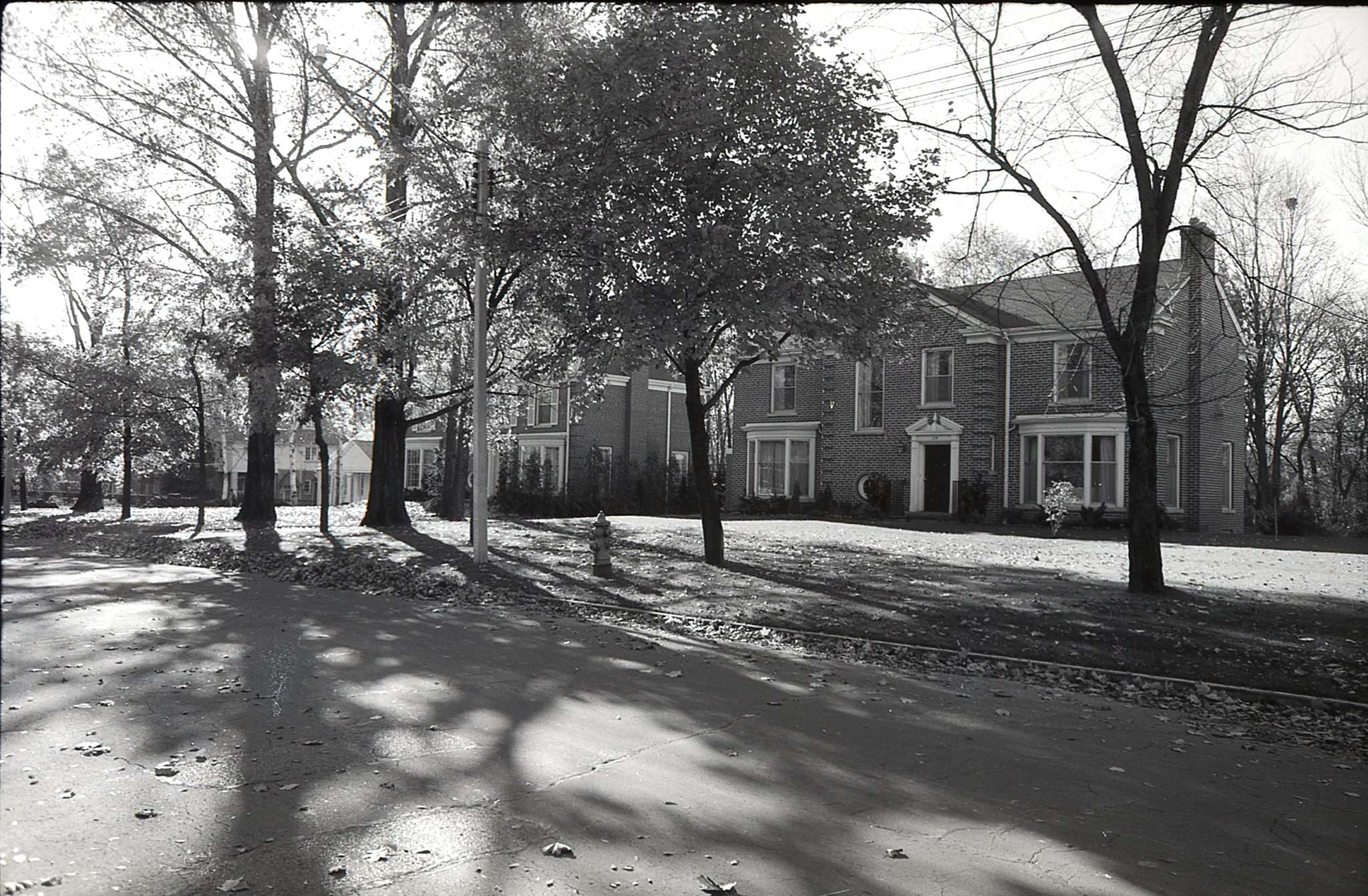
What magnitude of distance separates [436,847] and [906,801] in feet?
8.19

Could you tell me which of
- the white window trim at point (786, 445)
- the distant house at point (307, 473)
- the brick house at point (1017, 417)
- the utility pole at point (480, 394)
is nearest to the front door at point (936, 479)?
the brick house at point (1017, 417)

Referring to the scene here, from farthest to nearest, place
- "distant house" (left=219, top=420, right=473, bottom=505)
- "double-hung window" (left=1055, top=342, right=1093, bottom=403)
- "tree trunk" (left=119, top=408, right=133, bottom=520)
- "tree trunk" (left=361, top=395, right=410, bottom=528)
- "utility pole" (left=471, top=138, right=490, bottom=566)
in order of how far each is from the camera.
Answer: "distant house" (left=219, top=420, right=473, bottom=505) → "tree trunk" (left=119, top=408, right=133, bottom=520) → "double-hung window" (left=1055, top=342, right=1093, bottom=403) → "tree trunk" (left=361, top=395, right=410, bottom=528) → "utility pole" (left=471, top=138, right=490, bottom=566)

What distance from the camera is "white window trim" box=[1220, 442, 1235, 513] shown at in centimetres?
3095

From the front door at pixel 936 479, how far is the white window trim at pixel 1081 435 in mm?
2249

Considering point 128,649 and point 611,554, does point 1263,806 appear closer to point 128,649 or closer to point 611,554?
point 128,649

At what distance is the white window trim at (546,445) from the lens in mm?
39969

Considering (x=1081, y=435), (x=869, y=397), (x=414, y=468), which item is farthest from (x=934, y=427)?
(x=414, y=468)

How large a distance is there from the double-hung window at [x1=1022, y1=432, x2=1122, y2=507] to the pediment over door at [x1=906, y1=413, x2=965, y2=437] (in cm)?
196

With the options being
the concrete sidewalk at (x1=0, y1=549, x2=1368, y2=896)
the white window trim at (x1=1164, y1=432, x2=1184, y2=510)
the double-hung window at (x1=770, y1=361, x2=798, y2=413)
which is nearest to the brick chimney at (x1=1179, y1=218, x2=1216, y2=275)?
the white window trim at (x1=1164, y1=432, x2=1184, y2=510)

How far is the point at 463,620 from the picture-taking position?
11.7 m

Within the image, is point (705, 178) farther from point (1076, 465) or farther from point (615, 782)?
point (1076, 465)

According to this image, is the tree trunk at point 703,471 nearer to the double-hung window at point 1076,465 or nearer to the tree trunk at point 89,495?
the double-hung window at point 1076,465

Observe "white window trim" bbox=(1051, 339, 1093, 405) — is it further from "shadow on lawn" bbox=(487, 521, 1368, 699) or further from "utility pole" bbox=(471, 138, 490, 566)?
"utility pole" bbox=(471, 138, 490, 566)

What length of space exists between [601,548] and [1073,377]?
1889cm
